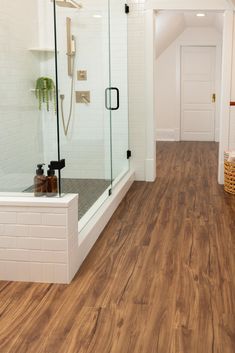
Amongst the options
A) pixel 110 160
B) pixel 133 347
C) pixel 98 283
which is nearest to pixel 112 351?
pixel 133 347

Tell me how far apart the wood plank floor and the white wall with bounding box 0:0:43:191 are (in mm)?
1065

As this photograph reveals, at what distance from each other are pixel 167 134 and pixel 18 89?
5.40m

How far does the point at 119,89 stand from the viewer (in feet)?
17.1

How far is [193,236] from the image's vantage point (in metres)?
3.66

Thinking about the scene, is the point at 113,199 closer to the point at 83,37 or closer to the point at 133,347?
the point at 83,37

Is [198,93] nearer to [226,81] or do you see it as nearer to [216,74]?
[216,74]

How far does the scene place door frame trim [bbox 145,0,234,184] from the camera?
528 centimetres

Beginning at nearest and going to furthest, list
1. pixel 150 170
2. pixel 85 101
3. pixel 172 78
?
pixel 85 101
pixel 150 170
pixel 172 78

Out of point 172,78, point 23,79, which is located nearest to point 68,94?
point 23,79

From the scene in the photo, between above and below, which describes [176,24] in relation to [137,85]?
above

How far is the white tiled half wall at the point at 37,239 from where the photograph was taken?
271cm

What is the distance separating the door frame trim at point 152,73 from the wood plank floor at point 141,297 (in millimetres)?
1511

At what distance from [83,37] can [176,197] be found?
1908mm

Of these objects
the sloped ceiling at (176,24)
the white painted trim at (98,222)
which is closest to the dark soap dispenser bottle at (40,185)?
the white painted trim at (98,222)
